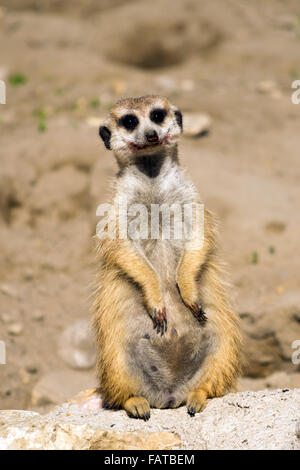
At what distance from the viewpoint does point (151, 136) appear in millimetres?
2773

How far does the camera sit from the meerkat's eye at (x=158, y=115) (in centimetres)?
296

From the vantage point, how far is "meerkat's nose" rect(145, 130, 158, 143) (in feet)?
9.09

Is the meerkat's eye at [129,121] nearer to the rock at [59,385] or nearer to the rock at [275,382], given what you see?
the rock at [59,385]

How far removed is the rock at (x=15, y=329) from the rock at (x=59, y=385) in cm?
54

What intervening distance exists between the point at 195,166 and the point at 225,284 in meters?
2.96

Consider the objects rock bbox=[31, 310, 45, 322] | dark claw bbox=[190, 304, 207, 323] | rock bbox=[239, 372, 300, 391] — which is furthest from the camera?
rock bbox=[31, 310, 45, 322]

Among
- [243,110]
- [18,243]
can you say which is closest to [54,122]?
[18,243]

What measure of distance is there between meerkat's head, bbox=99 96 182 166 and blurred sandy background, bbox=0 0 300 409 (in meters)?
1.68

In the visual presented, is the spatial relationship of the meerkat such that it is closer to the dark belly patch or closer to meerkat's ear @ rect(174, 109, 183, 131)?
the dark belly patch

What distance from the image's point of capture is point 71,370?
4410 mm

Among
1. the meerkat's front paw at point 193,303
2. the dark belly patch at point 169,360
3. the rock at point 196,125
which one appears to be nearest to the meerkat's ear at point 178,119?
the meerkat's front paw at point 193,303

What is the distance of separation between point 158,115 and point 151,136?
251 mm

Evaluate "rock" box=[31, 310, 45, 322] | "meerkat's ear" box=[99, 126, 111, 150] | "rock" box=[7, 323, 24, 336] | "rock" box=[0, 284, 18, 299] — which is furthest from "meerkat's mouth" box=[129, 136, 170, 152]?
"rock" box=[0, 284, 18, 299]

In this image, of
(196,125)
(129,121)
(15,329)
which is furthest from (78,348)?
(196,125)
